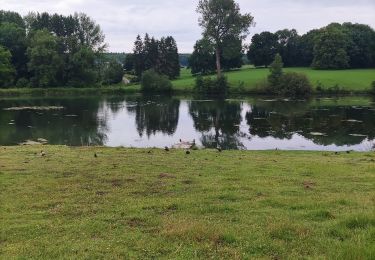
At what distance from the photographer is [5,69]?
101 metres

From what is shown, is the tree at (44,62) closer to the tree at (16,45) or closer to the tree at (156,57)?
the tree at (16,45)

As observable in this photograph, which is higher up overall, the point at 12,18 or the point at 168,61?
the point at 12,18

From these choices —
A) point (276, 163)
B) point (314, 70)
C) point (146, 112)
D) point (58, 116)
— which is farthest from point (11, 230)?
point (314, 70)

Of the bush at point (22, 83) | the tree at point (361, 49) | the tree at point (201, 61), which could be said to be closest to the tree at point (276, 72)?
the tree at point (201, 61)

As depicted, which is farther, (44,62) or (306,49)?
(306,49)

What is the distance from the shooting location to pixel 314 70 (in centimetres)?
11356

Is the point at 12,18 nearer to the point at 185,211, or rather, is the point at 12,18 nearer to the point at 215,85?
the point at 215,85

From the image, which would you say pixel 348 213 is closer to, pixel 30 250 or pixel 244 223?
pixel 244 223

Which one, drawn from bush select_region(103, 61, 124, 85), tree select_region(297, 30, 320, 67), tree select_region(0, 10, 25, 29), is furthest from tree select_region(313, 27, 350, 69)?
tree select_region(0, 10, 25, 29)

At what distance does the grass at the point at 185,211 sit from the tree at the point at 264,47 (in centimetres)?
11444

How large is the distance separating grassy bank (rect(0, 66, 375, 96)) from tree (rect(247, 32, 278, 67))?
19.6 metres

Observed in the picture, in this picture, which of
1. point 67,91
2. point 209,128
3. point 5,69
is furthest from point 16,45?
point 209,128

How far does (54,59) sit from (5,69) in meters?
10.9

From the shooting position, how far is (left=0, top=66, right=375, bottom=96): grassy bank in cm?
9165
